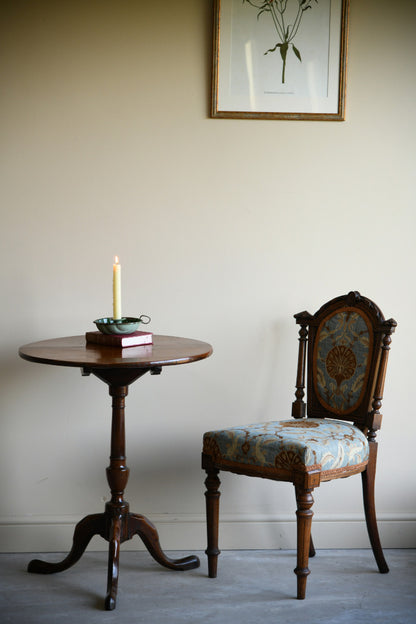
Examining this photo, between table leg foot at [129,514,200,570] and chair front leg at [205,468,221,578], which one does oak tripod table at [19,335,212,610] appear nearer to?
table leg foot at [129,514,200,570]

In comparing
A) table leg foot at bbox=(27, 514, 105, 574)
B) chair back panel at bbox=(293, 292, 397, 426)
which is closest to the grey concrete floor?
table leg foot at bbox=(27, 514, 105, 574)

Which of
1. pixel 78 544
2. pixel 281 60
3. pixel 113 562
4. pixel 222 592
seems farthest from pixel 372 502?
pixel 281 60

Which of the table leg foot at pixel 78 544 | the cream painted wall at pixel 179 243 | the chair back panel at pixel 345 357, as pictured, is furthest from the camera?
the cream painted wall at pixel 179 243

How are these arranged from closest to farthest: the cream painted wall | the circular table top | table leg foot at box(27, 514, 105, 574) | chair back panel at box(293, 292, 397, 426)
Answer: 1. the circular table top
2. table leg foot at box(27, 514, 105, 574)
3. chair back panel at box(293, 292, 397, 426)
4. the cream painted wall

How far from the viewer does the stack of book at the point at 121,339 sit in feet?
7.48

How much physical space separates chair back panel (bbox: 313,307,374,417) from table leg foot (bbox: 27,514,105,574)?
0.95 meters

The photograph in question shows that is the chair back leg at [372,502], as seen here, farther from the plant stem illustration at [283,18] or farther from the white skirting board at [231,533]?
the plant stem illustration at [283,18]

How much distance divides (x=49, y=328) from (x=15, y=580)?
940 mm

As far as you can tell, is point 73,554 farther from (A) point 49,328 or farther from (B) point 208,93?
(B) point 208,93

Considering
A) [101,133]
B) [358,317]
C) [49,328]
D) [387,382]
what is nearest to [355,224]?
[358,317]

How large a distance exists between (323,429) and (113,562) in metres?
0.85

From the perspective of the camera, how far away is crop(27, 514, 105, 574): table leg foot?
244cm

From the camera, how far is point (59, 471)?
2781 mm

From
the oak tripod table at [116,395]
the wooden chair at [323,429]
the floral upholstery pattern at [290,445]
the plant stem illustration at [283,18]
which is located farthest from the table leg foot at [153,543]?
the plant stem illustration at [283,18]
